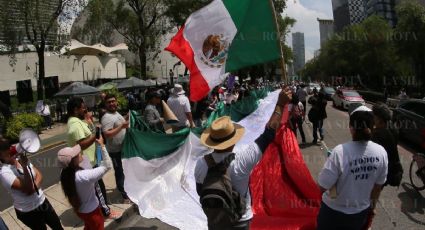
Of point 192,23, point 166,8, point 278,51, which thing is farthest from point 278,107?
point 166,8

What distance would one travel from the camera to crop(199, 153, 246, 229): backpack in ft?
10.7

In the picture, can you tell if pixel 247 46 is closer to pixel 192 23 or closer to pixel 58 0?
pixel 192 23

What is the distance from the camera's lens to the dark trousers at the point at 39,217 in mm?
4595

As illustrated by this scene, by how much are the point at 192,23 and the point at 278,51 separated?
1726 mm

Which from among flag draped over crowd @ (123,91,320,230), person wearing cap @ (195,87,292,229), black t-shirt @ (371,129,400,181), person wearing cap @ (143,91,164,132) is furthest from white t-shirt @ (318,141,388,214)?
person wearing cap @ (143,91,164,132)

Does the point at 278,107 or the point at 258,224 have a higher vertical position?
the point at 278,107

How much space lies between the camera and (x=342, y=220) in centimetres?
378

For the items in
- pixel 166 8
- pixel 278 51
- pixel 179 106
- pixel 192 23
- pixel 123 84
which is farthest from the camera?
pixel 166 8

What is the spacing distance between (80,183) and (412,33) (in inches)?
1495

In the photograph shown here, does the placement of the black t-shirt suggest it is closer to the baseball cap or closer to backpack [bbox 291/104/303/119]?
the baseball cap

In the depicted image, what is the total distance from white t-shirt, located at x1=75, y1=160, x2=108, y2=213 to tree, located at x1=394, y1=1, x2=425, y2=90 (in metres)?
37.3

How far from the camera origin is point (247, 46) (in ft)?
19.4

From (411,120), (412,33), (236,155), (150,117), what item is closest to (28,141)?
(236,155)

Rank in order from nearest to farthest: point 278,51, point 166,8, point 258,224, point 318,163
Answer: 1. point 278,51
2. point 258,224
3. point 318,163
4. point 166,8
